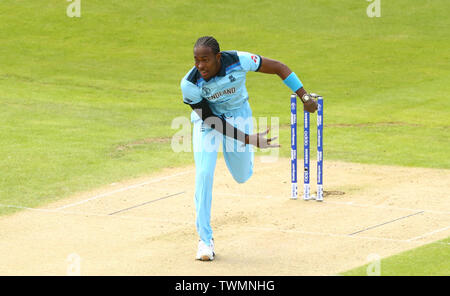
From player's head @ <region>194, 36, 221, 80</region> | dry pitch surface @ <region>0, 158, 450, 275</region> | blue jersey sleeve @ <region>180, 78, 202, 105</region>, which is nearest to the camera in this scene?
player's head @ <region>194, 36, 221, 80</region>

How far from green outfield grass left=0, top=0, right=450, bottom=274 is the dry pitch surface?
109 centimetres

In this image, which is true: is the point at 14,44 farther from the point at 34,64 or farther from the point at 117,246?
the point at 117,246

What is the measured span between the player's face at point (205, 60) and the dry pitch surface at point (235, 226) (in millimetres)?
2145

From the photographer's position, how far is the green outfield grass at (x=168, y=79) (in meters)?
15.1

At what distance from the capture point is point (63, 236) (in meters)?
9.99

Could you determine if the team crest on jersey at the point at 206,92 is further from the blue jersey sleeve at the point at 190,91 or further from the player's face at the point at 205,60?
the player's face at the point at 205,60

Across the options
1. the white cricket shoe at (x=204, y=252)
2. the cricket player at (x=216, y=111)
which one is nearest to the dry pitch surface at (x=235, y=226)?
the white cricket shoe at (x=204, y=252)

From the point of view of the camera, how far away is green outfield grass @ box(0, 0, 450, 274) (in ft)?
49.6

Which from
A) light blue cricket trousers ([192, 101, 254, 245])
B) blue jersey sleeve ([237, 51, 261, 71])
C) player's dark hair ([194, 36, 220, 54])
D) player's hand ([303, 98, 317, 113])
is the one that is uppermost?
player's dark hair ([194, 36, 220, 54])

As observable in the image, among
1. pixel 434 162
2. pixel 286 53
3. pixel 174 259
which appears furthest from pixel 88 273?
pixel 286 53

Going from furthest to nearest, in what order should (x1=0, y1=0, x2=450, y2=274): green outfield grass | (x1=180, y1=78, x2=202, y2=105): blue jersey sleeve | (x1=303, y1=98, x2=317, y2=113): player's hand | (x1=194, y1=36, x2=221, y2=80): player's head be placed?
1. (x1=0, y1=0, x2=450, y2=274): green outfield grass
2. (x1=303, y1=98, x2=317, y2=113): player's hand
3. (x1=180, y1=78, x2=202, y2=105): blue jersey sleeve
4. (x1=194, y1=36, x2=221, y2=80): player's head

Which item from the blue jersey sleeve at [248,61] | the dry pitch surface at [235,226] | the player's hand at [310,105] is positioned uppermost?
the blue jersey sleeve at [248,61]

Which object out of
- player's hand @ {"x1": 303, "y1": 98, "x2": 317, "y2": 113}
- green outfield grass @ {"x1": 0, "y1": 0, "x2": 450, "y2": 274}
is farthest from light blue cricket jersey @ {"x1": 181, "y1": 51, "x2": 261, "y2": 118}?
green outfield grass @ {"x1": 0, "y1": 0, "x2": 450, "y2": 274}

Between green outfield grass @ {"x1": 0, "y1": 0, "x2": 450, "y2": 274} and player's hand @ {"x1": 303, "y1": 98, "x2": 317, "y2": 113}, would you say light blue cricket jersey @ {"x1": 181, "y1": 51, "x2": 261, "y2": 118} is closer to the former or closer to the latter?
player's hand @ {"x1": 303, "y1": 98, "x2": 317, "y2": 113}
